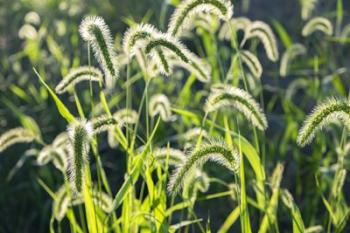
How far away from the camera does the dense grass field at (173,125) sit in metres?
1.99

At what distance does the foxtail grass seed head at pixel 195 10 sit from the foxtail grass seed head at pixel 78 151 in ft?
1.43

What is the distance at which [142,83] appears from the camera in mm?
4508

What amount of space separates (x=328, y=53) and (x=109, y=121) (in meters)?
2.62

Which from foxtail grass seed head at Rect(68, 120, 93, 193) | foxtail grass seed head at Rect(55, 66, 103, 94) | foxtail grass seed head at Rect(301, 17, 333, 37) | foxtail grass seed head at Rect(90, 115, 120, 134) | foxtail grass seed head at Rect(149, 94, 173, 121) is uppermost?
foxtail grass seed head at Rect(301, 17, 333, 37)

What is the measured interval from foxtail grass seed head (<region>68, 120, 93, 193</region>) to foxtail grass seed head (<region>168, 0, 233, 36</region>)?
0.43 m

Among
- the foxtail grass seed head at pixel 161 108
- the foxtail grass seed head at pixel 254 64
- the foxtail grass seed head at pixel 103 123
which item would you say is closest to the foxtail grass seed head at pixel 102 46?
the foxtail grass seed head at pixel 103 123

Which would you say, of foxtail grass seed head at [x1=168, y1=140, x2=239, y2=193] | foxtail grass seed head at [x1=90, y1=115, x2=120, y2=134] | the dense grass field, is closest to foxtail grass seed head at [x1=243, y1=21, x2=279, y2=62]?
the dense grass field

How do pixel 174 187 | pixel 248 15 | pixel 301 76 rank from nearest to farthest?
pixel 174 187, pixel 301 76, pixel 248 15

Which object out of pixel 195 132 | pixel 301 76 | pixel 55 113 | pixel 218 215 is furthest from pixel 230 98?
pixel 301 76

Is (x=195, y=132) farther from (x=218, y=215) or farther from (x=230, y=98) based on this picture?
(x=218, y=215)

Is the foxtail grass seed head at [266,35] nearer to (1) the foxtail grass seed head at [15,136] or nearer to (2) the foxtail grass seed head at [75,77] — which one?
(2) the foxtail grass seed head at [75,77]

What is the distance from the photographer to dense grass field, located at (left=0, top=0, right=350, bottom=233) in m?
1.99

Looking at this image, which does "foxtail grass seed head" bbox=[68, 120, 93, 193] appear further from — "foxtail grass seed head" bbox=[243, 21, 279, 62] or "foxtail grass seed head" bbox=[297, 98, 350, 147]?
"foxtail grass seed head" bbox=[243, 21, 279, 62]

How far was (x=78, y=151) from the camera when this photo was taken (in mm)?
1739
